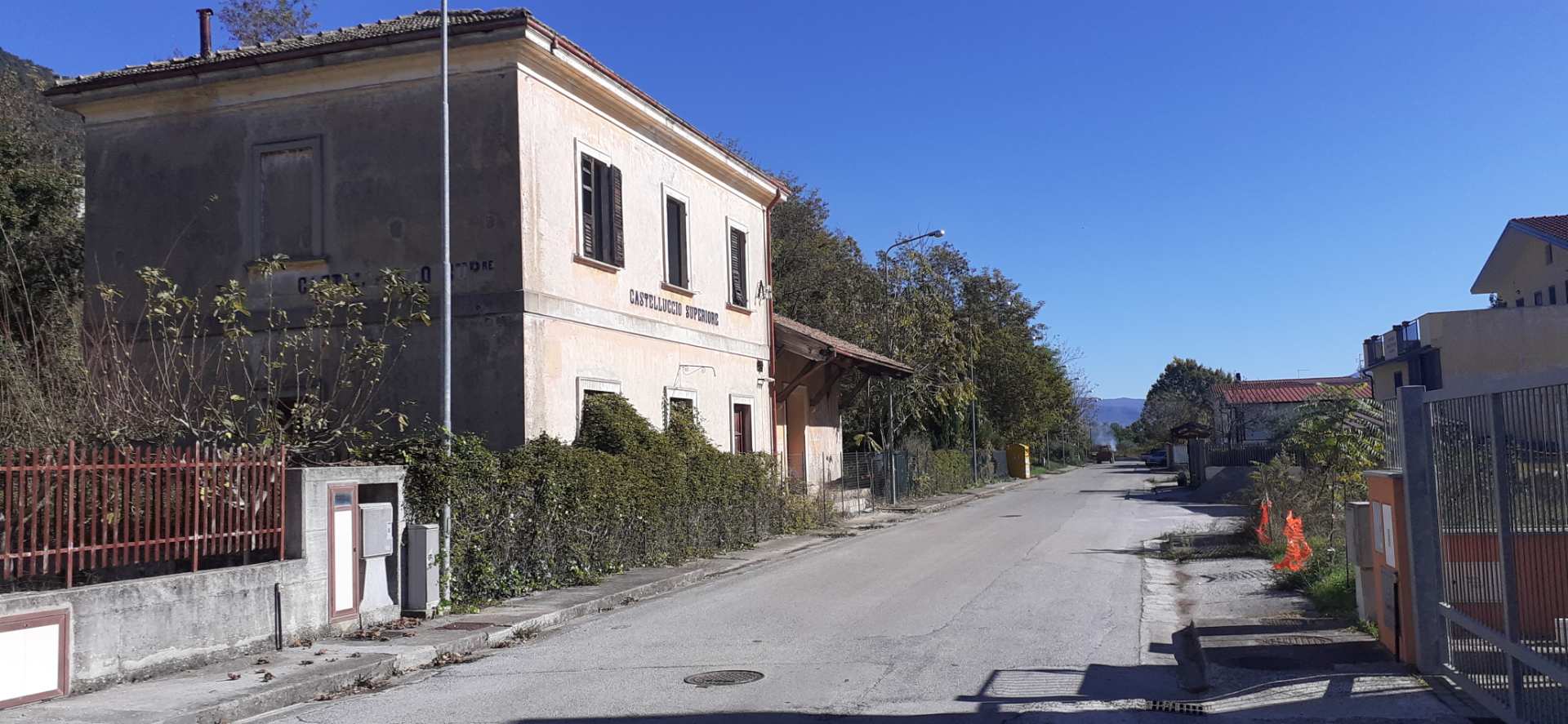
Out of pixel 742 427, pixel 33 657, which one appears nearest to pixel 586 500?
pixel 33 657

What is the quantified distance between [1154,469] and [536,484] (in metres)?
65.2

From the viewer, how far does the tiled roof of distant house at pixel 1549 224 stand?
43.2 meters

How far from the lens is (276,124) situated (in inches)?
661

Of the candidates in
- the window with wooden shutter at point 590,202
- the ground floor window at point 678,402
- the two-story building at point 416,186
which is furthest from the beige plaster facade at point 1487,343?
the two-story building at point 416,186

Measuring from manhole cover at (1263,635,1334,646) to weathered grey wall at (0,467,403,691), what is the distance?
26.5 ft

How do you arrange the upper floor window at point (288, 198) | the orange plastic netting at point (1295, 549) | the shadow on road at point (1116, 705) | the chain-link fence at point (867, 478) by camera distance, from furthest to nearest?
the chain-link fence at point (867, 478)
the upper floor window at point (288, 198)
the orange plastic netting at point (1295, 549)
the shadow on road at point (1116, 705)

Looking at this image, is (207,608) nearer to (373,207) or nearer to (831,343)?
(373,207)

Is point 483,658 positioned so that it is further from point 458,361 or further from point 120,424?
point 458,361

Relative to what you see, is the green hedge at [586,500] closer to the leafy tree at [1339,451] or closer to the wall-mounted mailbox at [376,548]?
the wall-mounted mailbox at [376,548]

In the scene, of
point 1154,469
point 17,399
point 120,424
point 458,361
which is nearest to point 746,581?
point 458,361

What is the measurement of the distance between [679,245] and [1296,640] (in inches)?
550

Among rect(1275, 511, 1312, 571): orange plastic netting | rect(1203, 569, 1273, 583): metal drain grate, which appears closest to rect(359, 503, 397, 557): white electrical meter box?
rect(1203, 569, 1273, 583): metal drain grate

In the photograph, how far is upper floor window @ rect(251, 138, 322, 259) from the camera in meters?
16.5

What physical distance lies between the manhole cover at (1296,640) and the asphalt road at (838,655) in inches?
41.4
